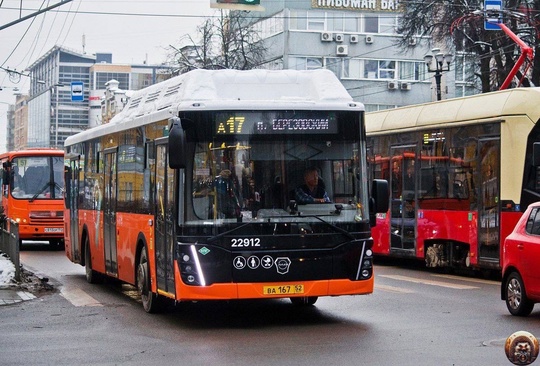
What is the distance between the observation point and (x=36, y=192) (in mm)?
34625

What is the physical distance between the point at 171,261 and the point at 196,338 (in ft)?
4.40

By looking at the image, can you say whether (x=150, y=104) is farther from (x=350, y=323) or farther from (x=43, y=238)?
(x=43, y=238)

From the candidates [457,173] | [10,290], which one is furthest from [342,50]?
[10,290]

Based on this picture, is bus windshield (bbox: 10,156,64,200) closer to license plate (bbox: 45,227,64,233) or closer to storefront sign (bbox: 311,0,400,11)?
license plate (bbox: 45,227,64,233)

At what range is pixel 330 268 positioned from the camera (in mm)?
13984

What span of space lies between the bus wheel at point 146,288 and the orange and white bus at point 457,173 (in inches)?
259

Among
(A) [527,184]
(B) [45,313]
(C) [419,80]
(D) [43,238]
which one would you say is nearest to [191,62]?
(D) [43,238]

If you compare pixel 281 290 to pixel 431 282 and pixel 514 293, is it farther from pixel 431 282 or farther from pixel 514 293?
pixel 431 282

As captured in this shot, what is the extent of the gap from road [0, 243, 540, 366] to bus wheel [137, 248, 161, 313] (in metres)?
0.15

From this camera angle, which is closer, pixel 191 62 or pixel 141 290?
pixel 141 290

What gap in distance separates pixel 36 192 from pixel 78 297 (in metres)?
16.7

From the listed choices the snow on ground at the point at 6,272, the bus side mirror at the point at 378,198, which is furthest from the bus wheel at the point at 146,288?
the snow on ground at the point at 6,272

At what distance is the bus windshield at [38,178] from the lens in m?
34.6

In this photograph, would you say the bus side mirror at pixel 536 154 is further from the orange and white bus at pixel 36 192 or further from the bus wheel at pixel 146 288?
the orange and white bus at pixel 36 192
